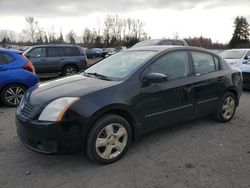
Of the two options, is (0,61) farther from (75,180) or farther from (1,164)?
(75,180)

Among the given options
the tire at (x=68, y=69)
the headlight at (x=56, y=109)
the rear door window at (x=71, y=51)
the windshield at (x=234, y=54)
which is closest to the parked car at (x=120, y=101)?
the headlight at (x=56, y=109)

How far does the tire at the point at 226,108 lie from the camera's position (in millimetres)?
5148

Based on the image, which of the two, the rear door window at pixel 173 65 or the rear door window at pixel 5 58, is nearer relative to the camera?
the rear door window at pixel 173 65

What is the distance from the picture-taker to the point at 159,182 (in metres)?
3.13

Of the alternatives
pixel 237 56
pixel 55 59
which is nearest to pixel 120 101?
pixel 55 59

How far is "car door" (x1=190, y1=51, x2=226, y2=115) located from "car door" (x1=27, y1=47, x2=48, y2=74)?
8.47m

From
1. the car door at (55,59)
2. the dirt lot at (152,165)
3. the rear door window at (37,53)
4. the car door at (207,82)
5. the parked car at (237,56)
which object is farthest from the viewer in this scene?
the car door at (55,59)

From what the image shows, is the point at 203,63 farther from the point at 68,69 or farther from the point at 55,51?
the point at 55,51

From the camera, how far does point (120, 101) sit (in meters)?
3.57

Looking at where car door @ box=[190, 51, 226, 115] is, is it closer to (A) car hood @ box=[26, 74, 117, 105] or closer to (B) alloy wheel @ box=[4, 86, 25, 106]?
(A) car hood @ box=[26, 74, 117, 105]

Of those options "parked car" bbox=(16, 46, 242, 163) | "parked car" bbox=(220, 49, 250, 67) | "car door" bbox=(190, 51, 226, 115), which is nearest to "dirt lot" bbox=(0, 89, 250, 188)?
"parked car" bbox=(16, 46, 242, 163)

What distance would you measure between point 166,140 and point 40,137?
6.98 feet

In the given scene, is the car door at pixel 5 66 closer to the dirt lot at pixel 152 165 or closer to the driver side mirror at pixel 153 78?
the dirt lot at pixel 152 165

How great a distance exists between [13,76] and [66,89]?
3.71m
